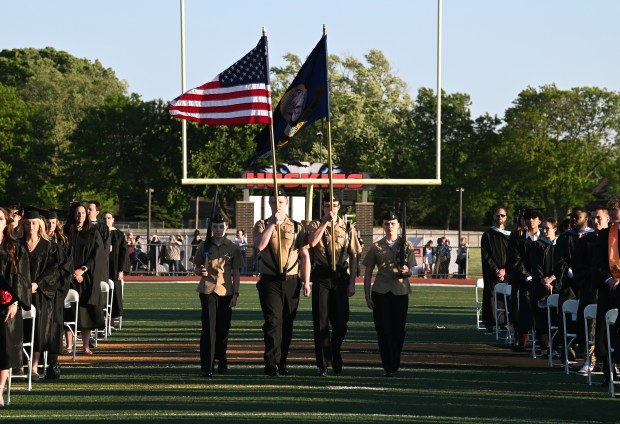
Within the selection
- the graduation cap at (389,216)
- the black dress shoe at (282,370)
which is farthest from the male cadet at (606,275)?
the black dress shoe at (282,370)

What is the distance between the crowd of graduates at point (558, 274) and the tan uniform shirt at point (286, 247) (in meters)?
3.00

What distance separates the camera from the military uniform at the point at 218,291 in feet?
51.5

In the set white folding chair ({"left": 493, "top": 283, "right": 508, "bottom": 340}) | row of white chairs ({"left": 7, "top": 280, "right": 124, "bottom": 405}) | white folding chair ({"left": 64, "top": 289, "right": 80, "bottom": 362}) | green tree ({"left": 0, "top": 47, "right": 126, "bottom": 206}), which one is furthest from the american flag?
green tree ({"left": 0, "top": 47, "right": 126, "bottom": 206})

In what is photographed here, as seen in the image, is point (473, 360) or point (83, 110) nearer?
point (473, 360)

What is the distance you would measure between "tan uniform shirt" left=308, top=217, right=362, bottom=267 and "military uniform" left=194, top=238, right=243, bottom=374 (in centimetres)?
84

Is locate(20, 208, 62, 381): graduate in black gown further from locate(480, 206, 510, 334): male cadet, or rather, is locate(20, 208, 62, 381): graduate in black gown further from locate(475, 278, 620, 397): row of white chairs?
locate(480, 206, 510, 334): male cadet

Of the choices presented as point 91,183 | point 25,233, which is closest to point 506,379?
point 25,233

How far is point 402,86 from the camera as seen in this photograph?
95125 mm

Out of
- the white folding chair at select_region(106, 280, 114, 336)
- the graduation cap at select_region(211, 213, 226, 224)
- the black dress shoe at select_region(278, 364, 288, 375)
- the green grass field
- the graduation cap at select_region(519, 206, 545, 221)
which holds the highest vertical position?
the graduation cap at select_region(519, 206, 545, 221)

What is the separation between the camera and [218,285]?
51.8 feet

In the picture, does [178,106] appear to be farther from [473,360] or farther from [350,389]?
[350,389]

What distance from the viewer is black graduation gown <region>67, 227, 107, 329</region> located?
1820 centimetres

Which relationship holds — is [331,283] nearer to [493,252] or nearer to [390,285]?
[390,285]

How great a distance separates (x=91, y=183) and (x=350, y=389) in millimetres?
73836
